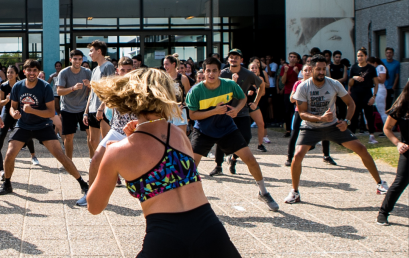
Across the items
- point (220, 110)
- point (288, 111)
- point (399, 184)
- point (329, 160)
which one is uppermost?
point (220, 110)

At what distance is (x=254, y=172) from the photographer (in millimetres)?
6410

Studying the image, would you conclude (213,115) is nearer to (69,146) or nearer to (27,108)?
(27,108)

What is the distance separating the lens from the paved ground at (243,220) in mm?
4895

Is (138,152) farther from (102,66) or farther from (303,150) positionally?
(102,66)

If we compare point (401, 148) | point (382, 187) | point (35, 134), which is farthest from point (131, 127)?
point (382, 187)

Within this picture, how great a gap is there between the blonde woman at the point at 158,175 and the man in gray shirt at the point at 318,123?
14.1ft

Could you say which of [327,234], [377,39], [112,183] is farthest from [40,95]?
[377,39]

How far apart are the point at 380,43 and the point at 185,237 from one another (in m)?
14.5

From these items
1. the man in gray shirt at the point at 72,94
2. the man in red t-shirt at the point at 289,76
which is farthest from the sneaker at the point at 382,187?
the man in red t-shirt at the point at 289,76

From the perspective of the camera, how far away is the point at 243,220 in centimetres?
587

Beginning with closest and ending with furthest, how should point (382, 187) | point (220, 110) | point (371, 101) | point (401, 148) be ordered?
point (401, 148) → point (220, 110) → point (382, 187) → point (371, 101)

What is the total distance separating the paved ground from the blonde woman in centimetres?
235

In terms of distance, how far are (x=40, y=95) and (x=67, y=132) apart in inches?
→ 54.8

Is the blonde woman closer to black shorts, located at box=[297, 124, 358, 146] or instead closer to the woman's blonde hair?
the woman's blonde hair
